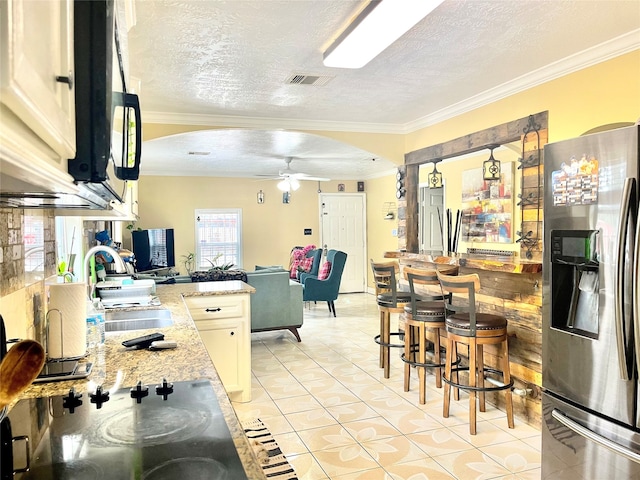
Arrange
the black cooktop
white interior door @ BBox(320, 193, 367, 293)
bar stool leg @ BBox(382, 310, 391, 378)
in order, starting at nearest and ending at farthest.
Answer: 1. the black cooktop
2. bar stool leg @ BBox(382, 310, 391, 378)
3. white interior door @ BBox(320, 193, 367, 293)

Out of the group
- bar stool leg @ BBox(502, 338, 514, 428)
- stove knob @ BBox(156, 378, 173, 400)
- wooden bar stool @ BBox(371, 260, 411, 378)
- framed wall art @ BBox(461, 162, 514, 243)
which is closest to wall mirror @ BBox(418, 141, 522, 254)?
framed wall art @ BBox(461, 162, 514, 243)

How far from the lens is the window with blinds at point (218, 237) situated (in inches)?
360

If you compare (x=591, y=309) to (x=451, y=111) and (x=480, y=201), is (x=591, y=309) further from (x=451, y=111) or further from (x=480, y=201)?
(x=480, y=201)

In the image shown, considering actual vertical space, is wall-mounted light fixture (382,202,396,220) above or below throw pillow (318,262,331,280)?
above

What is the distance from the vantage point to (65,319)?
1733 mm

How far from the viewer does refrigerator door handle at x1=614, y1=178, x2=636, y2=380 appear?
77.8 inches

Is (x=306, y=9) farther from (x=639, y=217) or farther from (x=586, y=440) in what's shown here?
(x=586, y=440)

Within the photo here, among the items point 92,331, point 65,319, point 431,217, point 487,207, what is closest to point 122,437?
point 65,319

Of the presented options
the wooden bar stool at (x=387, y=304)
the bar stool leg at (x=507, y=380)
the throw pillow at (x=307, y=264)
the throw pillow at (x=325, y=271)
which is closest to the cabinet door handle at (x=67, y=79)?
the bar stool leg at (x=507, y=380)

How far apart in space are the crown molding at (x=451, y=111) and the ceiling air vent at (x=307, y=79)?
1.18 m

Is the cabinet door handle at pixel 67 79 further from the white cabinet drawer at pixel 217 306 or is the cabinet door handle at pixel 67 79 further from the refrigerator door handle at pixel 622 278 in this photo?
the white cabinet drawer at pixel 217 306

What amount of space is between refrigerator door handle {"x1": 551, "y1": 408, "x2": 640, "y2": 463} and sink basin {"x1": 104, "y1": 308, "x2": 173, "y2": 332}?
2.07m

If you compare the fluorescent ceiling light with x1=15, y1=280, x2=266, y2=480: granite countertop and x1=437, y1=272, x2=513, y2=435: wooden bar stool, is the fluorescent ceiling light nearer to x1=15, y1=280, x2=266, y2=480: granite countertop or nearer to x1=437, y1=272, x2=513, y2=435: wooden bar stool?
x1=437, y1=272, x2=513, y2=435: wooden bar stool

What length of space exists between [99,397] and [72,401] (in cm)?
7
